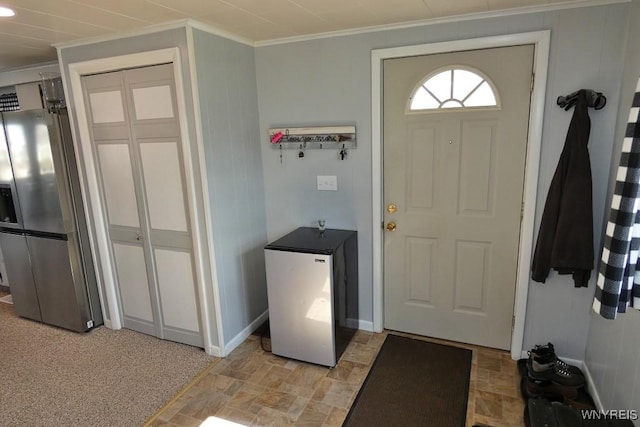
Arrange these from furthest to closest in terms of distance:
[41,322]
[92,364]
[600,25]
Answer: [41,322]
[92,364]
[600,25]

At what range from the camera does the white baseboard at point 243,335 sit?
279 cm

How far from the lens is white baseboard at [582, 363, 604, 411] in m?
2.09

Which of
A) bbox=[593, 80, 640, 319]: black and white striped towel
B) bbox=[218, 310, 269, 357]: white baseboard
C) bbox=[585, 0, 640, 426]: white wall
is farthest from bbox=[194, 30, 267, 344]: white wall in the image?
bbox=[585, 0, 640, 426]: white wall

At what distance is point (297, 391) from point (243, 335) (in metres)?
0.77

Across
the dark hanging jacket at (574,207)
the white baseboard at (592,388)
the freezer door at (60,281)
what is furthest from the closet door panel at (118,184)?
the white baseboard at (592,388)

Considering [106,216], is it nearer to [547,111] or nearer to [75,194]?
[75,194]

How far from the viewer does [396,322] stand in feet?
9.77

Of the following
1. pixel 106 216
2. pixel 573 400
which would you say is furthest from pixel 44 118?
pixel 573 400

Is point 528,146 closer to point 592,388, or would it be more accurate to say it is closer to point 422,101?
point 422,101

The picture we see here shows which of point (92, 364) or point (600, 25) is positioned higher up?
point (600, 25)

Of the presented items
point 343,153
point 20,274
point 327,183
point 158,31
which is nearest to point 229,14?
point 158,31

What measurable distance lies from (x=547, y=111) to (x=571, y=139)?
225 mm

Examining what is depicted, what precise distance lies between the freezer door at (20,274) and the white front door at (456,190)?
3058 millimetres

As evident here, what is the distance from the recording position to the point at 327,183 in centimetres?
289
